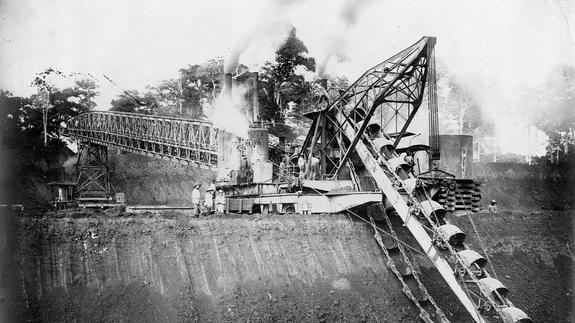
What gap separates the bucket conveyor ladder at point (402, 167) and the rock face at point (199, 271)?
225 cm

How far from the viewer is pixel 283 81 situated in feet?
139

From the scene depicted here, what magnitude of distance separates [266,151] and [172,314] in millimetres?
10379

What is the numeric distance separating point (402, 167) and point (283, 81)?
27.2 m

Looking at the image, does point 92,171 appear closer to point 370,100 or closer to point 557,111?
point 370,100

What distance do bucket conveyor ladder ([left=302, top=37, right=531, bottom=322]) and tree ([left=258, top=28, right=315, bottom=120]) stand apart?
2154 centimetres

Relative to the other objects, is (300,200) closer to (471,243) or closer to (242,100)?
(471,243)

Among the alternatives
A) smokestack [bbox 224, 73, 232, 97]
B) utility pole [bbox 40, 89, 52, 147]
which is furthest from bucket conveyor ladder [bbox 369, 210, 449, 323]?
utility pole [bbox 40, 89, 52, 147]

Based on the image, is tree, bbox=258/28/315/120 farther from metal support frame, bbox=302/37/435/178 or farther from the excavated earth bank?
the excavated earth bank

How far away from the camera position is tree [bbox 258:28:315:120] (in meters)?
41.6

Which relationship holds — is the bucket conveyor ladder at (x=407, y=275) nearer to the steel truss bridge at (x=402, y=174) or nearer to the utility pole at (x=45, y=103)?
the steel truss bridge at (x=402, y=174)

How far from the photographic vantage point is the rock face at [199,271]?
12.0 metres

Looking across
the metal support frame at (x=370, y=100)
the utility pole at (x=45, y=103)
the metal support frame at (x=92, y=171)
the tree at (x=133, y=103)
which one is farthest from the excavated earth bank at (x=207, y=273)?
the tree at (x=133, y=103)

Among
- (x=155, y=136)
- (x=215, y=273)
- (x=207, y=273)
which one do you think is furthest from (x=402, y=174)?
(x=155, y=136)

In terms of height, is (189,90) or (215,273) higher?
(189,90)
